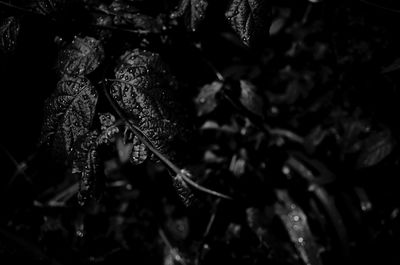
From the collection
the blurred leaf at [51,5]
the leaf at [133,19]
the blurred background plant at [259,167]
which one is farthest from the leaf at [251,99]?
the blurred leaf at [51,5]

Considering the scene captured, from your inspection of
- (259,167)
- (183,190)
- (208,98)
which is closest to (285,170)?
(259,167)

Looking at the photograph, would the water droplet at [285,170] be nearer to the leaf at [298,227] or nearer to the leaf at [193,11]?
the leaf at [298,227]

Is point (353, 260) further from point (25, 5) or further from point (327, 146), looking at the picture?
point (25, 5)

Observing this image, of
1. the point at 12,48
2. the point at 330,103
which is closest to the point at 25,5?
the point at 12,48

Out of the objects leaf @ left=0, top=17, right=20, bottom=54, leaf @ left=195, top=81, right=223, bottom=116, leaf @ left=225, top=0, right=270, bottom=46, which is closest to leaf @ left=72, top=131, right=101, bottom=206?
leaf @ left=0, top=17, right=20, bottom=54

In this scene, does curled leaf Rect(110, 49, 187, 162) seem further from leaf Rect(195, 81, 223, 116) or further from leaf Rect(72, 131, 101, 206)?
leaf Rect(195, 81, 223, 116)

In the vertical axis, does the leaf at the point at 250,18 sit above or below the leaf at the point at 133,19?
below
